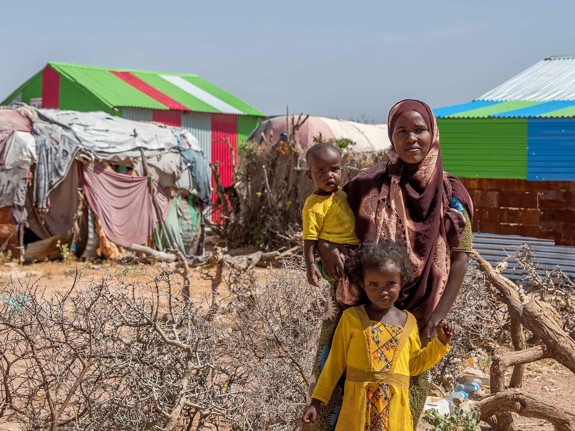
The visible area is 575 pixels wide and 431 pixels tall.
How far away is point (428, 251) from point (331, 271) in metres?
0.38

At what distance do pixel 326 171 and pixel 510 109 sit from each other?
346 inches

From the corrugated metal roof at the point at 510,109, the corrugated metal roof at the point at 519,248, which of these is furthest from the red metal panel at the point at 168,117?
the corrugated metal roof at the point at 519,248

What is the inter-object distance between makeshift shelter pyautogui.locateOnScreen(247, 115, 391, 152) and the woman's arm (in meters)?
15.9

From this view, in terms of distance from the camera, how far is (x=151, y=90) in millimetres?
21953

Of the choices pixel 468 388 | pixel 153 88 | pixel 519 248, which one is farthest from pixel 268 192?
pixel 153 88

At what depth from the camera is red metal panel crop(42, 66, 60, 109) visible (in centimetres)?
2134

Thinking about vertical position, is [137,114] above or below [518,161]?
above

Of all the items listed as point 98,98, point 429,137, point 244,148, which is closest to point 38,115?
point 244,148

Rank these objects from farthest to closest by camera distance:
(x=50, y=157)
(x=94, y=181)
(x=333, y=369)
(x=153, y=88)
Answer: (x=153, y=88)
(x=94, y=181)
(x=50, y=157)
(x=333, y=369)

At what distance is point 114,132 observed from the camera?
45.9ft

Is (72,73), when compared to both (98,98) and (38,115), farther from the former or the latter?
(38,115)

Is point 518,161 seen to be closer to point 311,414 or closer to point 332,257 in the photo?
point 332,257

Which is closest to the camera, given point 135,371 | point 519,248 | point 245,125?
point 135,371

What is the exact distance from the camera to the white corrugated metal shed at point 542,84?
1215cm
